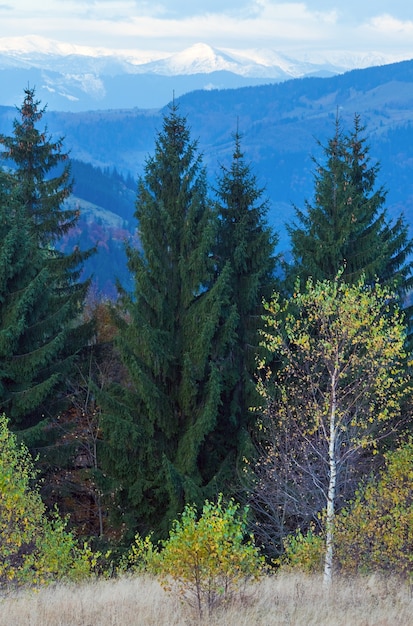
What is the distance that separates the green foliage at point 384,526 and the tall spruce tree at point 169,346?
7.53 meters

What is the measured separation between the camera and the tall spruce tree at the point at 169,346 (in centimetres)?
2259

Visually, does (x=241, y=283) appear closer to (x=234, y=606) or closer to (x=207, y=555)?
(x=234, y=606)

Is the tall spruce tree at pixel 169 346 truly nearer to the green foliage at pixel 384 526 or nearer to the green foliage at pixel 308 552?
the green foliage at pixel 308 552

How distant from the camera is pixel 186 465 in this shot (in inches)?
885

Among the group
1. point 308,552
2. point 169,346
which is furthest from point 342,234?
point 308,552

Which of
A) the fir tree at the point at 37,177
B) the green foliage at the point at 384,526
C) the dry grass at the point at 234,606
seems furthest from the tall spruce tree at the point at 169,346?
the dry grass at the point at 234,606

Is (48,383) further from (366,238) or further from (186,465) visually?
(366,238)

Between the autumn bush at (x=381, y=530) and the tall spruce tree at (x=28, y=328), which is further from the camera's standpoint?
the tall spruce tree at (x=28, y=328)

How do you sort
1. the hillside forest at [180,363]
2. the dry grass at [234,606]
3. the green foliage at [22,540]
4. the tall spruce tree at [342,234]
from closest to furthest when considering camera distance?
the dry grass at [234,606] < the green foliage at [22,540] < the hillside forest at [180,363] < the tall spruce tree at [342,234]

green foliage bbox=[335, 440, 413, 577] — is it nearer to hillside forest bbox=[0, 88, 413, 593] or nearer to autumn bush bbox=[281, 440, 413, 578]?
autumn bush bbox=[281, 440, 413, 578]

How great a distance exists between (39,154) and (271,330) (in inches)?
532

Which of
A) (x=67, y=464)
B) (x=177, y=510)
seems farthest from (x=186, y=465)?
(x=67, y=464)

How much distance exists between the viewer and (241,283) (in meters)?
24.1

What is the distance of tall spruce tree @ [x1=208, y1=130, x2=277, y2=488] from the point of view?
77.0 ft
